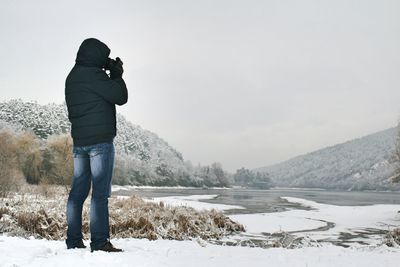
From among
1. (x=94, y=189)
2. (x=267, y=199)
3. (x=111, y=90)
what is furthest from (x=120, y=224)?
(x=267, y=199)

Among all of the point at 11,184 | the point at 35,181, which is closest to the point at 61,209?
the point at 11,184

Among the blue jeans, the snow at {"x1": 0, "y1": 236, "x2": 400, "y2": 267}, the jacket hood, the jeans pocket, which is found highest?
the jacket hood

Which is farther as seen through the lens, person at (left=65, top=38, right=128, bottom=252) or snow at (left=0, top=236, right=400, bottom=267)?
person at (left=65, top=38, right=128, bottom=252)

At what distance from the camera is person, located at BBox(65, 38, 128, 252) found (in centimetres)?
448

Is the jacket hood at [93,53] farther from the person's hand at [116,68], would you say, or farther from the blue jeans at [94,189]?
the blue jeans at [94,189]

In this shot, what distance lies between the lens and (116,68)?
15.4 ft

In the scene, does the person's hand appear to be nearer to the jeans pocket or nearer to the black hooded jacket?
the black hooded jacket

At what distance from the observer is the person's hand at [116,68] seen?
470 cm

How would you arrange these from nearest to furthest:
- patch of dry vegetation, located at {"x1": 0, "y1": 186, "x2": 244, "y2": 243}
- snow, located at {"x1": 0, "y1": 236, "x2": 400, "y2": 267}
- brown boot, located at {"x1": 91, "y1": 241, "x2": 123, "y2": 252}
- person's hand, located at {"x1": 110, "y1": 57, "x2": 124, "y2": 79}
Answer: snow, located at {"x1": 0, "y1": 236, "x2": 400, "y2": 267}
brown boot, located at {"x1": 91, "y1": 241, "x2": 123, "y2": 252}
person's hand, located at {"x1": 110, "y1": 57, "x2": 124, "y2": 79}
patch of dry vegetation, located at {"x1": 0, "y1": 186, "x2": 244, "y2": 243}

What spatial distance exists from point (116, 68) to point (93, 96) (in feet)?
1.38

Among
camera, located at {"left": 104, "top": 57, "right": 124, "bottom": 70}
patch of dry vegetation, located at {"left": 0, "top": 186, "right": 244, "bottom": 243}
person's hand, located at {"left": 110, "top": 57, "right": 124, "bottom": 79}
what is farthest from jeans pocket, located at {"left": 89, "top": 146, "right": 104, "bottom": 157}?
patch of dry vegetation, located at {"left": 0, "top": 186, "right": 244, "bottom": 243}

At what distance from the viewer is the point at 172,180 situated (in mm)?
149375

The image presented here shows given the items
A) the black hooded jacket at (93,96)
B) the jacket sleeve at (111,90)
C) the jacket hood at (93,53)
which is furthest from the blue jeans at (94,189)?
the jacket hood at (93,53)

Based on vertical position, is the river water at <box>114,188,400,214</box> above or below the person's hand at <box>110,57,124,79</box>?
below
